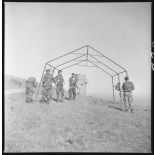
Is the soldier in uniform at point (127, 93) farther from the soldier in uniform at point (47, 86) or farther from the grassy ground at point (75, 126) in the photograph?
the soldier in uniform at point (47, 86)

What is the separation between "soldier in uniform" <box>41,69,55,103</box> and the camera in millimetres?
5000

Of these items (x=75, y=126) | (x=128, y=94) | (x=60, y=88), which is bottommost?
(x=75, y=126)

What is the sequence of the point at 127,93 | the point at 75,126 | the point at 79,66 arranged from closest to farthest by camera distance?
the point at 75,126 < the point at 127,93 < the point at 79,66

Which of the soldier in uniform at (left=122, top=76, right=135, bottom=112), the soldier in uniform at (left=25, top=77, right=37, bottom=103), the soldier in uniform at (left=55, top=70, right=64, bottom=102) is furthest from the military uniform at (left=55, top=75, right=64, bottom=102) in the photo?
the soldier in uniform at (left=122, top=76, right=135, bottom=112)

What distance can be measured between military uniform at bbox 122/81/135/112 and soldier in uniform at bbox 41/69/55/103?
1372mm

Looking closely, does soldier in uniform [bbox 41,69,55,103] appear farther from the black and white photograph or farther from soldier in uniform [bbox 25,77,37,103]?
soldier in uniform [bbox 25,77,37,103]

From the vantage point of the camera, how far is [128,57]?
4.96m

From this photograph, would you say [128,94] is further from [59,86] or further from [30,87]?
[30,87]

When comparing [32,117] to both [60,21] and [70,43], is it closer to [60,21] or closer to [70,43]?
[70,43]

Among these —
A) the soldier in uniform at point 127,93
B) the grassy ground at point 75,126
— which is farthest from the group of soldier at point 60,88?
the grassy ground at point 75,126

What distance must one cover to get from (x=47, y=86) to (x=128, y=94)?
5.04 feet

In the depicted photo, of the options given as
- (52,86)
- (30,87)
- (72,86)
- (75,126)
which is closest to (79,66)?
(72,86)

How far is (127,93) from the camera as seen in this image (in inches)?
195

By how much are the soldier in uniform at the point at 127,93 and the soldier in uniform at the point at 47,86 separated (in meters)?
1.37
